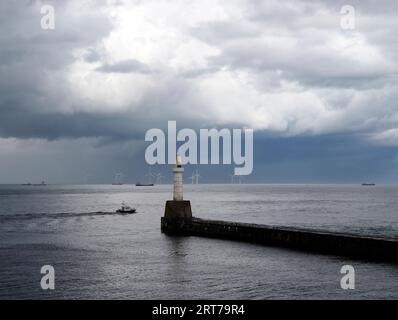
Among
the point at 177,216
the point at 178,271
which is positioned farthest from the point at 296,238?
the point at 177,216

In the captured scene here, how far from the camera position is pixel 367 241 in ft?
118

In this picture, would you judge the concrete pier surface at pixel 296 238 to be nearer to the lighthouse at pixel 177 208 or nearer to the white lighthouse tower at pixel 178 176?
the lighthouse at pixel 177 208

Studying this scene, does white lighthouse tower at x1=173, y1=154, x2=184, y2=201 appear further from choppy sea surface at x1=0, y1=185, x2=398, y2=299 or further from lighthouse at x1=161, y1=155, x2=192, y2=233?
choppy sea surface at x1=0, y1=185, x2=398, y2=299

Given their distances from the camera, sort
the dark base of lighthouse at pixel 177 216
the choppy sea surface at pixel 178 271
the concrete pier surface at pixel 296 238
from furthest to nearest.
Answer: the dark base of lighthouse at pixel 177 216, the concrete pier surface at pixel 296 238, the choppy sea surface at pixel 178 271

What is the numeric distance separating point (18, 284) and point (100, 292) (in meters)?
5.10

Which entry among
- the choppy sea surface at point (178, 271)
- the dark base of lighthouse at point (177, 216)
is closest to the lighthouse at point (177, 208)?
the dark base of lighthouse at point (177, 216)

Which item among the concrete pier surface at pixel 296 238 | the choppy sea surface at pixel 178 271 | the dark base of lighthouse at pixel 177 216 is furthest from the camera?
the dark base of lighthouse at pixel 177 216

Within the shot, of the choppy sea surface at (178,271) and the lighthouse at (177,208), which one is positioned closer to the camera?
the choppy sea surface at (178,271)

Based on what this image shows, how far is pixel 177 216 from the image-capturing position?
183ft

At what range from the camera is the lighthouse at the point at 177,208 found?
55.6 metres

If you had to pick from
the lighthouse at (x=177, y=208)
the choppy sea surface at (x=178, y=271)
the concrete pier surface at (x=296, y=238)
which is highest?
the lighthouse at (x=177, y=208)

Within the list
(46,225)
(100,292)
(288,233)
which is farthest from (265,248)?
(46,225)

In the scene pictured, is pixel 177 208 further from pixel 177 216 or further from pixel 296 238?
pixel 296 238
